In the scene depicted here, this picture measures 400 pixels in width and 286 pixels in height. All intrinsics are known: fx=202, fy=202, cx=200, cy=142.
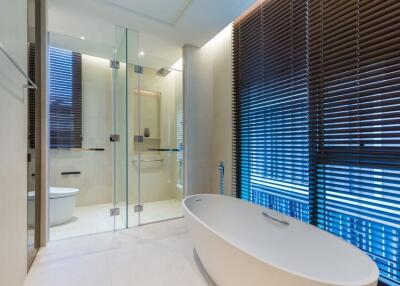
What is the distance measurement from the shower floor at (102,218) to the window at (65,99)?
114 centimetres

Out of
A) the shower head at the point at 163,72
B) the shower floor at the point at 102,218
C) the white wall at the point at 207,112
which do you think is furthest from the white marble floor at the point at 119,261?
the shower head at the point at 163,72

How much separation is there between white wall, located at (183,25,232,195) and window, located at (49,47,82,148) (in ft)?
6.16

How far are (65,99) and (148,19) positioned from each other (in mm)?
1972

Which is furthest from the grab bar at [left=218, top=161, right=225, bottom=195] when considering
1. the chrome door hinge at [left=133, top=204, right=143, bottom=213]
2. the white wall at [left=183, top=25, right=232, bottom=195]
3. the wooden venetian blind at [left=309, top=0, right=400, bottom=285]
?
the wooden venetian blind at [left=309, top=0, right=400, bottom=285]

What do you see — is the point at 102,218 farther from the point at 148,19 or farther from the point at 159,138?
the point at 148,19

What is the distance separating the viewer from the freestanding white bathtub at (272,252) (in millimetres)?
1011

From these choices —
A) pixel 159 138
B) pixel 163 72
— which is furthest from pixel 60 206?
pixel 163 72

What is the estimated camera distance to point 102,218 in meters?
3.00

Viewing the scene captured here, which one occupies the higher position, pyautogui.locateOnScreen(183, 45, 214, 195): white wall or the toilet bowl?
pyautogui.locateOnScreen(183, 45, 214, 195): white wall

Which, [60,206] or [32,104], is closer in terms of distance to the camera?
[32,104]

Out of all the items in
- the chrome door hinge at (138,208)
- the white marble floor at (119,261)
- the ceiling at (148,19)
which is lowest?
the white marble floor at (119,261)

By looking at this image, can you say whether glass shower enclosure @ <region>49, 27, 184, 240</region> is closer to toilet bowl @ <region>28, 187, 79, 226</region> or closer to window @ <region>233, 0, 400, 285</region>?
toilet bowl @ <region>28, 187, 79, 226</region>

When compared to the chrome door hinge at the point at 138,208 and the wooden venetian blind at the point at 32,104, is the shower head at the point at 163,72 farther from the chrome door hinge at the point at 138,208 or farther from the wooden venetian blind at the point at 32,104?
the chrome door hinge at the point at 138,208

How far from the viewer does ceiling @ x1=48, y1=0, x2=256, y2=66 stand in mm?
2211
